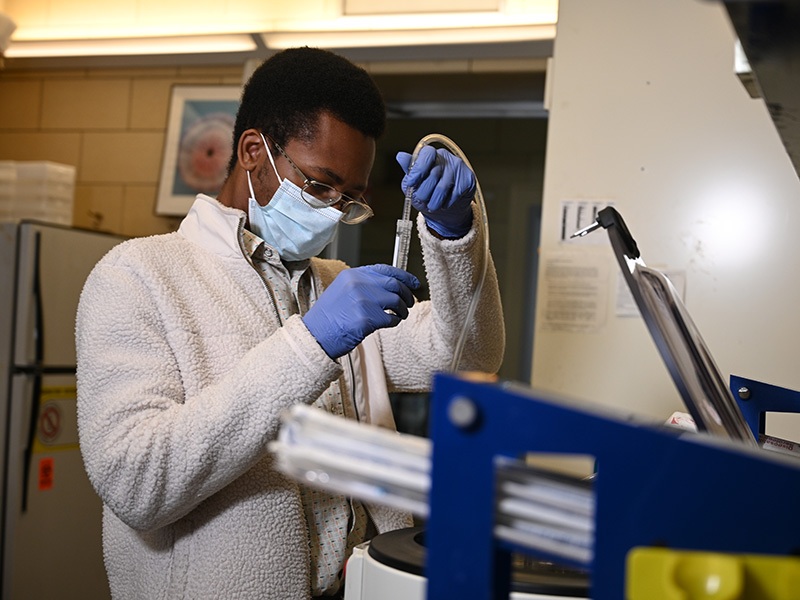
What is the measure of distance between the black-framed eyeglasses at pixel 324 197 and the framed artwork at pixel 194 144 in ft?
6.07

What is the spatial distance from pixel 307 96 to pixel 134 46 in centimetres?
221

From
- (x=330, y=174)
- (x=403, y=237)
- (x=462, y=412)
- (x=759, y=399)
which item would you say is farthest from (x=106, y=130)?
(x=462, y=412)

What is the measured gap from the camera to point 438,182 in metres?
1.02

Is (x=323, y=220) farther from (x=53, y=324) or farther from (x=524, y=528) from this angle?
(x=53, y=324)

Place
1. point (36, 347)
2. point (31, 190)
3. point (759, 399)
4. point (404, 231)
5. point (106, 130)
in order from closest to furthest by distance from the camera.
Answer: point (759, 399), point (404, 231), point (36, 347), point (31, 190), point (106, 130)

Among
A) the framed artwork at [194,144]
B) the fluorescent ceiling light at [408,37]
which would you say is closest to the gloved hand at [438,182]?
the fluorescent ceiling light at [408,37]

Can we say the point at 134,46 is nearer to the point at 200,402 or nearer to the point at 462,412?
the point at 200,402

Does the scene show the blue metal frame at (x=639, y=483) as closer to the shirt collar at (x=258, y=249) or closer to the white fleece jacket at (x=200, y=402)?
the white fleece jacket at (x=200, y=402)

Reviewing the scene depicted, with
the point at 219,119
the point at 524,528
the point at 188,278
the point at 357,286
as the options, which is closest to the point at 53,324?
the point at 219,119

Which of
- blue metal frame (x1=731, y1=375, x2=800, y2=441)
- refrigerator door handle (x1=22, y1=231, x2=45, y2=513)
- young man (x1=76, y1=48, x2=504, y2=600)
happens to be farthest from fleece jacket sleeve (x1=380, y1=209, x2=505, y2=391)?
refrigerator door handle (x1=22, y1=231, x2=45, y2=513)

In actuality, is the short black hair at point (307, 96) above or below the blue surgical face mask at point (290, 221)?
above

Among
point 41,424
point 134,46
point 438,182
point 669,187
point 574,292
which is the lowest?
point 41,424

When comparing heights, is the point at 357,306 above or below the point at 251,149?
below

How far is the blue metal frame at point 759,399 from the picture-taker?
0.82 m
